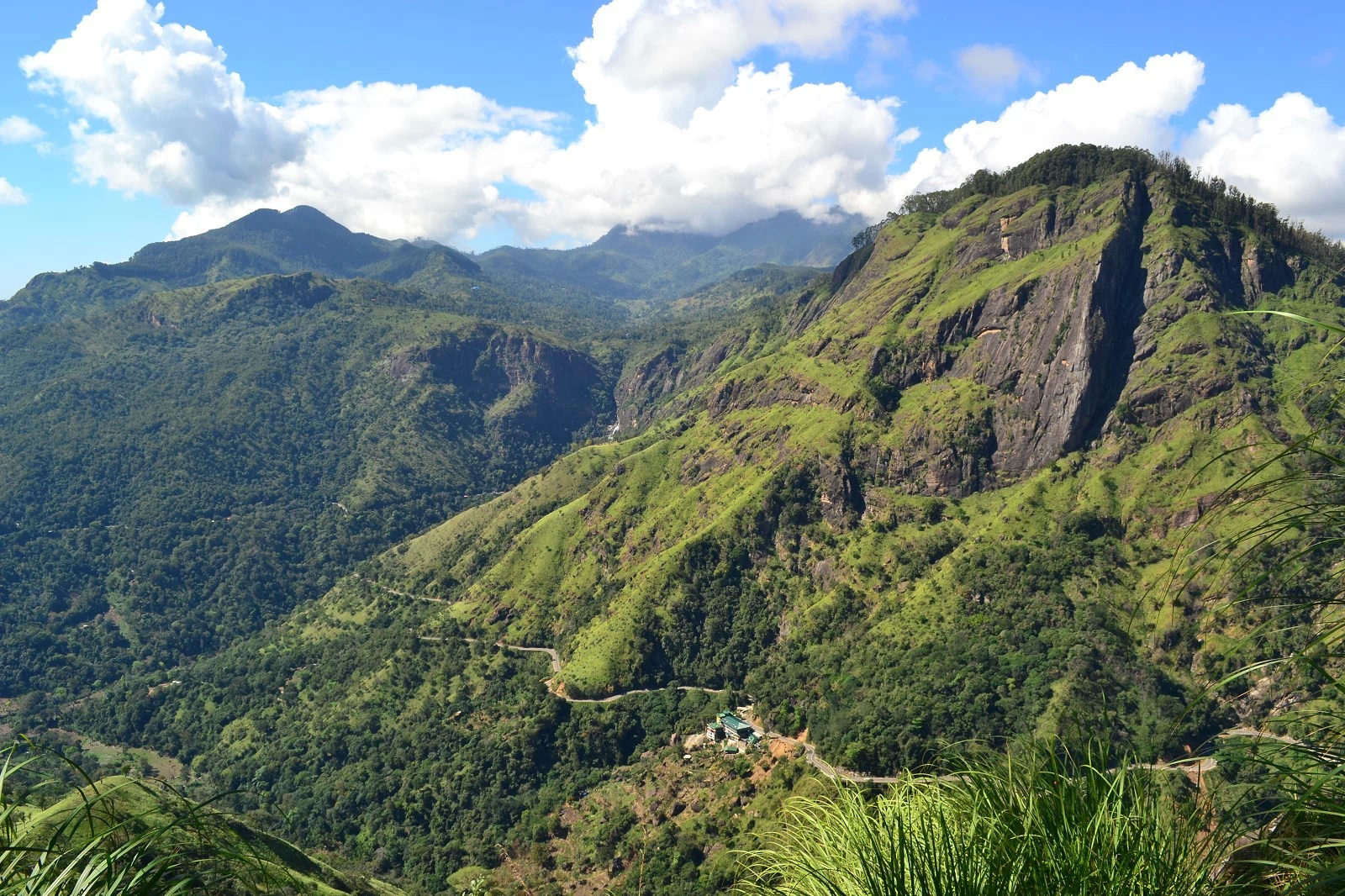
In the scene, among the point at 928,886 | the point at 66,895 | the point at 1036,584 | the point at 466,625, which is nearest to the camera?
the point at 66,895

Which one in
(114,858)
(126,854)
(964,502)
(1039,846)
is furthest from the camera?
(964,502)

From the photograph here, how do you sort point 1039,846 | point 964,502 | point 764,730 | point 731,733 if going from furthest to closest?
1. point 964,502
2. point 764,730
3. point 731,733
4. point 1039,846

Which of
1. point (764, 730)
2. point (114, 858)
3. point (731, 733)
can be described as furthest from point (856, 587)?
point (114, 858)

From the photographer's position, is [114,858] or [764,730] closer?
[114,858]

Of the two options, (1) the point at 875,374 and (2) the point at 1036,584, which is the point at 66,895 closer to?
(2) the point at 1036,584

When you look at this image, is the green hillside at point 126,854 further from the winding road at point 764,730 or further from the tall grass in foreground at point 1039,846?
the winding road at point 764,730

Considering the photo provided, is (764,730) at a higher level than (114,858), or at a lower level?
lower

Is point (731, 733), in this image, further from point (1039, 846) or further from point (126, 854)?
point (126, 854)

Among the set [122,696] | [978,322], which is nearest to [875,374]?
[978,322]
